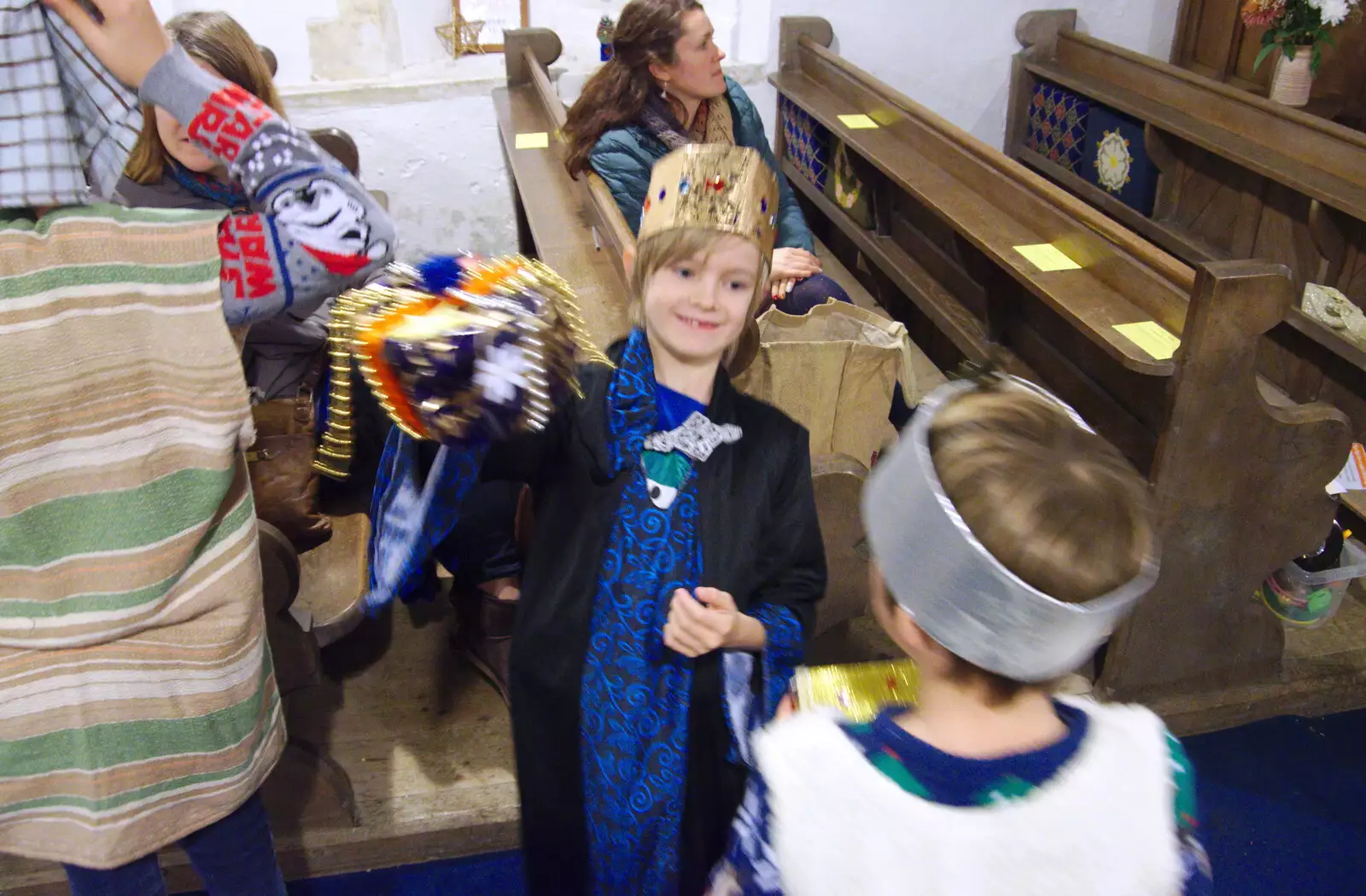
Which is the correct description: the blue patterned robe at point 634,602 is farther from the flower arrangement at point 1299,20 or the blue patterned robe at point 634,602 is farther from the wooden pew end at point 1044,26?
the wooden pew end at point 1044,26

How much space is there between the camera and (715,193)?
1.18m

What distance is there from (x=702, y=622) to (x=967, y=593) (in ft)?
1.24

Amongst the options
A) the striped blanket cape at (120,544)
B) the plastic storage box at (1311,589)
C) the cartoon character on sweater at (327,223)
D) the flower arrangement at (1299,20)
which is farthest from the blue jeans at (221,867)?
the flower arrangement at (1299,20)

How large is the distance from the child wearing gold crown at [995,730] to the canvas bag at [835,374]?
3.14ft

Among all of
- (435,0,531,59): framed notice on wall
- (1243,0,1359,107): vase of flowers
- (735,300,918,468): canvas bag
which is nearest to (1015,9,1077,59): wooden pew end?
(1243,0,1359,107): vase of flowers

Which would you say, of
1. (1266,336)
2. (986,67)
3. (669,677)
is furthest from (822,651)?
(986,67)

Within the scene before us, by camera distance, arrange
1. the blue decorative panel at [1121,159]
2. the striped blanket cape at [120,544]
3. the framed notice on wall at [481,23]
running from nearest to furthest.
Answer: the striped blanket cape at [120,544] < the blue decorative panel at [1121,159] < the framed notice on wall at [481,23]

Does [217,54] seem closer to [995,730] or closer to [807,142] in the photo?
[995,730]

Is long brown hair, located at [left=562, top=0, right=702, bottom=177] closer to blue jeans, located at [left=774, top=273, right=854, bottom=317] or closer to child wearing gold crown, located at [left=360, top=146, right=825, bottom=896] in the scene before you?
blue jeans, located at [left=774, top=273, right=854, bottom=317]

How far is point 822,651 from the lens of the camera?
82.5 inches

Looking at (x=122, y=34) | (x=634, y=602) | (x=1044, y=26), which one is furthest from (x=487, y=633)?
(x=1044, y=26)

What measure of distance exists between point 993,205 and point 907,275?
533 millimetres

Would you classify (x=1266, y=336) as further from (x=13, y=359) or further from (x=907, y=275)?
(x=13, y=359)

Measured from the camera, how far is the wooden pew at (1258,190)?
3.02 m
